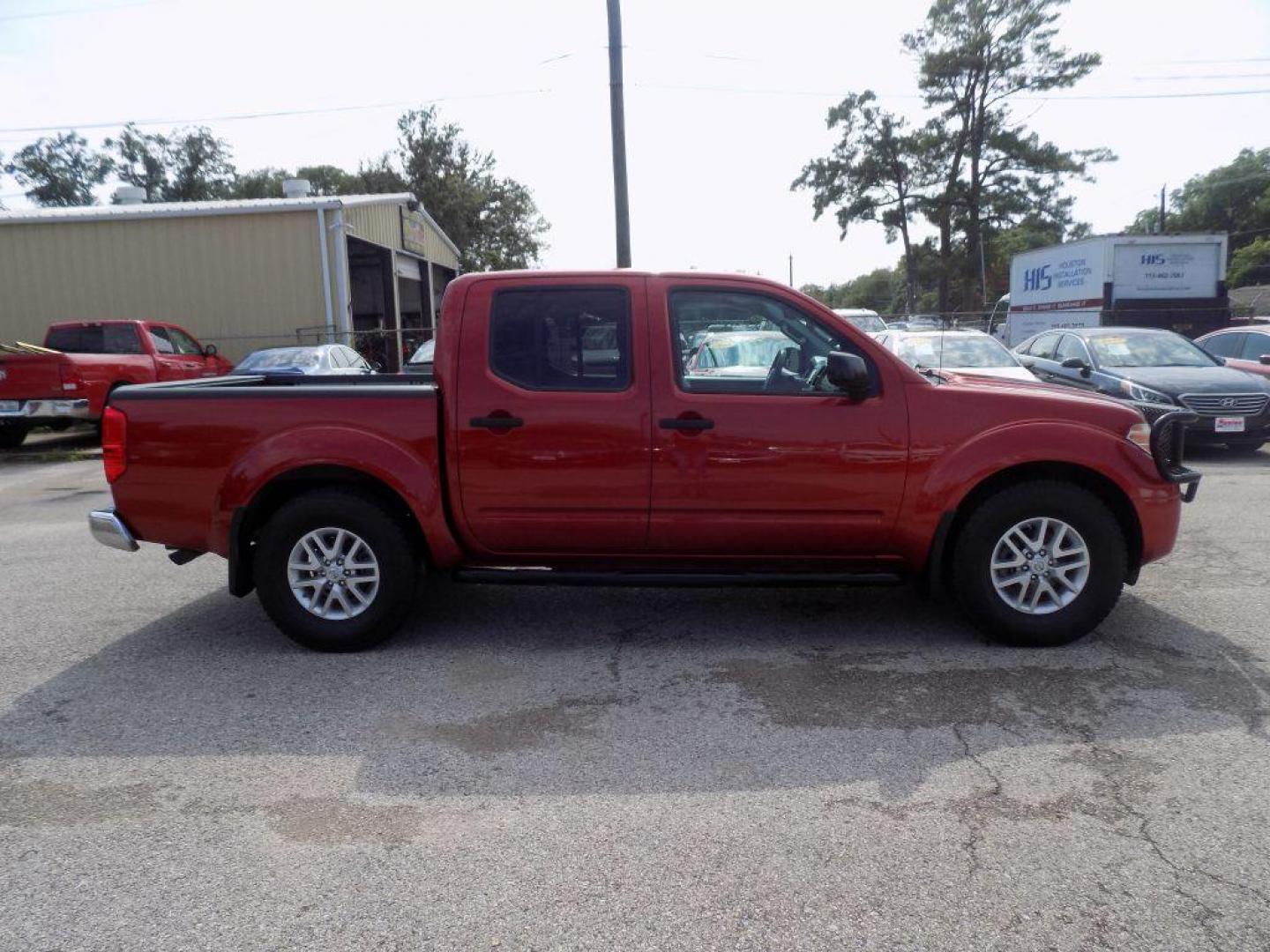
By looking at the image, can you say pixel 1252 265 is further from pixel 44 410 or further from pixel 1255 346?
pixel 44 410

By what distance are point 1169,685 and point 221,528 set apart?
15.2 feet

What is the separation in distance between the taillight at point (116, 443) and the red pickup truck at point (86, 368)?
893 cm

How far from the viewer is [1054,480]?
4883 mm

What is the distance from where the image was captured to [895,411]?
15.7ft

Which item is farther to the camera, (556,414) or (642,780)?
(556,414)

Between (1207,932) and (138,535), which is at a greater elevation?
(138,535)

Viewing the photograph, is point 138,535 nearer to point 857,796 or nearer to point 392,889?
point 392,889

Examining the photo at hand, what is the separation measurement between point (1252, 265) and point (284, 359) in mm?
70907

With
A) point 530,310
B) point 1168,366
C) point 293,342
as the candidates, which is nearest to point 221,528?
point 530,310

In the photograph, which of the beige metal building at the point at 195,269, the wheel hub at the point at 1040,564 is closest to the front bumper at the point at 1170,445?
the wheel hub at the point at 1040,564

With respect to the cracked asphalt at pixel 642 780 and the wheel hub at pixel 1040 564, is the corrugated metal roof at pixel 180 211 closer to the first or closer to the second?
the cracked asphalt at pixel 642 780

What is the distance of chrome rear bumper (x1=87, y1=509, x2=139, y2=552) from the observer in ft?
16.9

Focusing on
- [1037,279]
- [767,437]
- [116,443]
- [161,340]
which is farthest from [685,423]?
[1037,279]

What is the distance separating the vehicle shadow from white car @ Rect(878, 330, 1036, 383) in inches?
255
